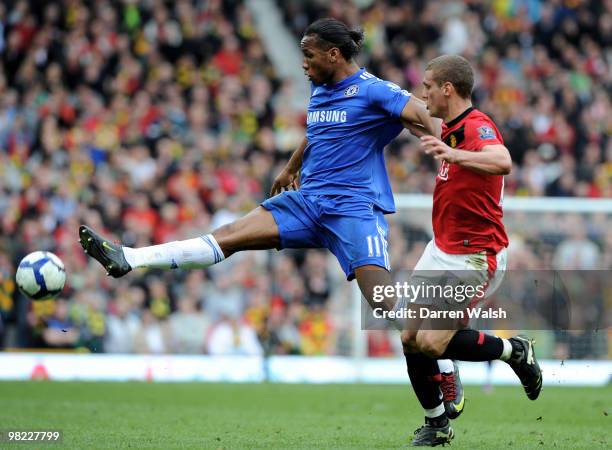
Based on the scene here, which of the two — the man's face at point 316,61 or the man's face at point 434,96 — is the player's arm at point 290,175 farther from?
the man's face at point 434,96

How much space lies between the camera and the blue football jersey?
323 inches

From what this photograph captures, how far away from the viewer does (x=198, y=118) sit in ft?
61.3

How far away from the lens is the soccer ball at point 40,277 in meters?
8.20

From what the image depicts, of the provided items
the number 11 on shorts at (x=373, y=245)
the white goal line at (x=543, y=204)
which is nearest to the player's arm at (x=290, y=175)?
the number 11 on shorts at (x=373, y=245)

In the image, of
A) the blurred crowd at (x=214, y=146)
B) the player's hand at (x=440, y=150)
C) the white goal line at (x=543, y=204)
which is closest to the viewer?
the player's hand at (x=440, y=150)

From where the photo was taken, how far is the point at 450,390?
806 cm

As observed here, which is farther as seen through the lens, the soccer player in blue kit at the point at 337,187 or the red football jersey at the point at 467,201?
the soccer player in blue kit at the point at 337,187

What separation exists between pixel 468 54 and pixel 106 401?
12.0m

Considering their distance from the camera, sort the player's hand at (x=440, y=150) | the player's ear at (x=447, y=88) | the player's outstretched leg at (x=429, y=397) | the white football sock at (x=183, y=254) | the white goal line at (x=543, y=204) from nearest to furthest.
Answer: the player's hand at (x=440, y=150) < the player's ear at (x=447, y=88) < the player's outstretched leg at (x=429, y=397) < the white football sock at (x=183, y=254) < the white goal line at (x=543, y=204)

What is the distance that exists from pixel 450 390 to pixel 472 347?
0.48 m

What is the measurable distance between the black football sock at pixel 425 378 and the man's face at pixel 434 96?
5.18ft

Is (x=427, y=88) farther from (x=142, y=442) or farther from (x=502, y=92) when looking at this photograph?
(x=502, y=92)

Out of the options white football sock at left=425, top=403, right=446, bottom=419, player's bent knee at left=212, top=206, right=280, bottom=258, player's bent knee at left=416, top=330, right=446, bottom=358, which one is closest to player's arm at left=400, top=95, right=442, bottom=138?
player's bent knee at left=212, top=206, right=280, bottom=258

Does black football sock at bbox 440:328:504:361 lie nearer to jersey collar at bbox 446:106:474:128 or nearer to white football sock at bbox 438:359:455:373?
white football sock at bbox 438:359:455:373
